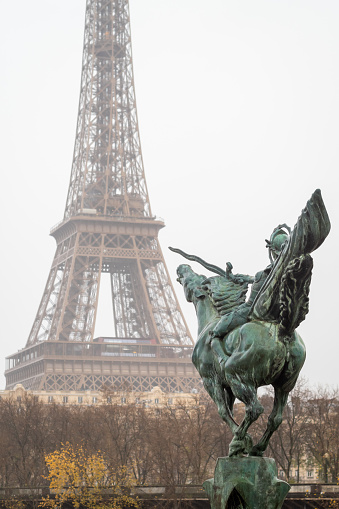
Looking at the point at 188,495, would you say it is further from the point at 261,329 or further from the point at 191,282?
the point at 261,329

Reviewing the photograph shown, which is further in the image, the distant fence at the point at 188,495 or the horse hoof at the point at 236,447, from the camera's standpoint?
the distant fence at the point at 188,495

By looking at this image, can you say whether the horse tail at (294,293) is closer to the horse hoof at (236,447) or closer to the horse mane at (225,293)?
the horse mane at (225,293)

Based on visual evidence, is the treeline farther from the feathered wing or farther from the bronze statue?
the feathered wing

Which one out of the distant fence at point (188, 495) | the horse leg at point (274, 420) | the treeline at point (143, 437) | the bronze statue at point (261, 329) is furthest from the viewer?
the treeline at point (143, 437)

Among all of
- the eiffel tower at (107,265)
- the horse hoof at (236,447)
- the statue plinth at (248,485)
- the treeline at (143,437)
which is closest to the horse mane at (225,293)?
the horse hoof at (236,447)

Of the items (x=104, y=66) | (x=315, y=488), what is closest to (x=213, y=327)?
(x=315, y=488)

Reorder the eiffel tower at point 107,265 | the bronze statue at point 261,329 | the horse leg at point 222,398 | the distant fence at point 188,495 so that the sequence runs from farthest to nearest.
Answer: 1. the eiffel tower at point 107,265
2. the distant fence at point 188,495
3. the horse leg at point 222,398
4. the bronze statue at point 261,329
